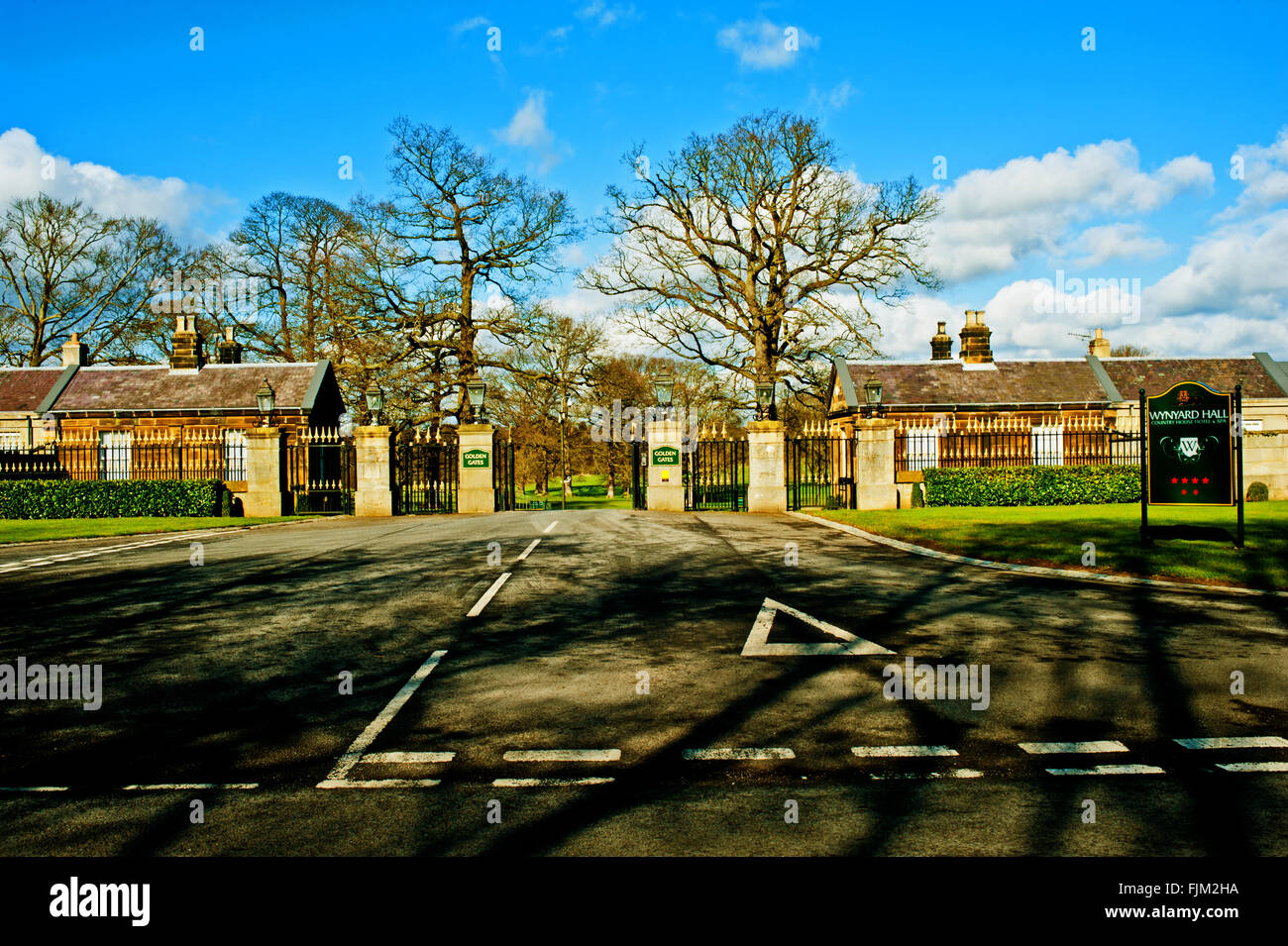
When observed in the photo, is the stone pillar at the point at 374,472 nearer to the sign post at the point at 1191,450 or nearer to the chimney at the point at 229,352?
the sign post at the point at 1191,450

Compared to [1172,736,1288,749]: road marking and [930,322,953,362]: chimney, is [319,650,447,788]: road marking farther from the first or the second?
[930,322,953,362]: chimney

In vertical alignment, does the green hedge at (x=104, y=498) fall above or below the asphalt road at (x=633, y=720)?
above

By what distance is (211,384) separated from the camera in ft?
126

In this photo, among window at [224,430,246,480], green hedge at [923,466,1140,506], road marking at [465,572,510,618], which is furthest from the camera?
window at [224,430,246,480]

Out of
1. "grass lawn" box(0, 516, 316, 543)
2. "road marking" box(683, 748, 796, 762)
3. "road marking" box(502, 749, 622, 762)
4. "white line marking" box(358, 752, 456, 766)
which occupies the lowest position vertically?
"road marking" box(683, 748, 796, 762)

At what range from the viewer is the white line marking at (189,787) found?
14.6 feet

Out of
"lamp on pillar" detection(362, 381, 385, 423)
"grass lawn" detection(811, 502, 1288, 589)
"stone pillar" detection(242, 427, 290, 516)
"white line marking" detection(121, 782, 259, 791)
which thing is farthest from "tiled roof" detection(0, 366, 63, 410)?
"white line marking" detection(121, 782, 259, 791)

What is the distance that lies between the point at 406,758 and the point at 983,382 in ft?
129

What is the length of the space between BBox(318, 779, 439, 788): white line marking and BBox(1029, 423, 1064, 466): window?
114ft

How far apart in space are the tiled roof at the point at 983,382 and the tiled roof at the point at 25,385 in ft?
123

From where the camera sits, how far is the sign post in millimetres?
13570

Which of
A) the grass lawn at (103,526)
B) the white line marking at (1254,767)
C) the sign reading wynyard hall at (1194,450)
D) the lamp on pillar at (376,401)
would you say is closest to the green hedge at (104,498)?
the grass lawn at (103,526)
